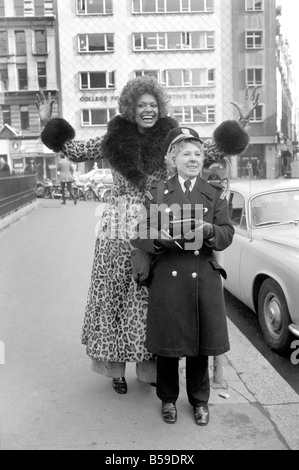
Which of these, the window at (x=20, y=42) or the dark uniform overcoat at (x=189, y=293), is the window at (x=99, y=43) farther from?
the dark uniform overcoat at (x=189, y=293)

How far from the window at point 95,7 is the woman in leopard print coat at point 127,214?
9.13 feet

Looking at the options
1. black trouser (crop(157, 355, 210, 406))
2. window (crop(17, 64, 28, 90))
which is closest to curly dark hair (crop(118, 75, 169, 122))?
black trouser (crop(157, 355, 210, 406))

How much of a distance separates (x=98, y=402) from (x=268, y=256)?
2005 millimetres

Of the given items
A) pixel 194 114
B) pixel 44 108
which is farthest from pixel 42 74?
pixel 44 108

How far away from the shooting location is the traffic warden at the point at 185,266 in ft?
8.24

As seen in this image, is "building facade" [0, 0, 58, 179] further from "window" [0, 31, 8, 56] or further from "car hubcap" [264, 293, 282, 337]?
"car hubcap" [264, 293, 282, 337]

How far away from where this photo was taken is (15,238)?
909cm

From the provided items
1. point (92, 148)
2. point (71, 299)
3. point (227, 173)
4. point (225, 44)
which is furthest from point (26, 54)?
point (227, 173)

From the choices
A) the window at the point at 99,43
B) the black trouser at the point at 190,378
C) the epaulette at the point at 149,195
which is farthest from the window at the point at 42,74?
the black trouser at the point at 190,378

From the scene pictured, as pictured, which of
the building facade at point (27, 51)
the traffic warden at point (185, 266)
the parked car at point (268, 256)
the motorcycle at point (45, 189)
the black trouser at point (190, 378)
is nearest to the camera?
the traffic warden at point (185, 266)

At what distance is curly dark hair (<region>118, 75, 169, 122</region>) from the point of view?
283 cm

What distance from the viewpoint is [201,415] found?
103 inches

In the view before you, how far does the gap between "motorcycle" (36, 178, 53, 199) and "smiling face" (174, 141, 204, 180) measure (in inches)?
733
